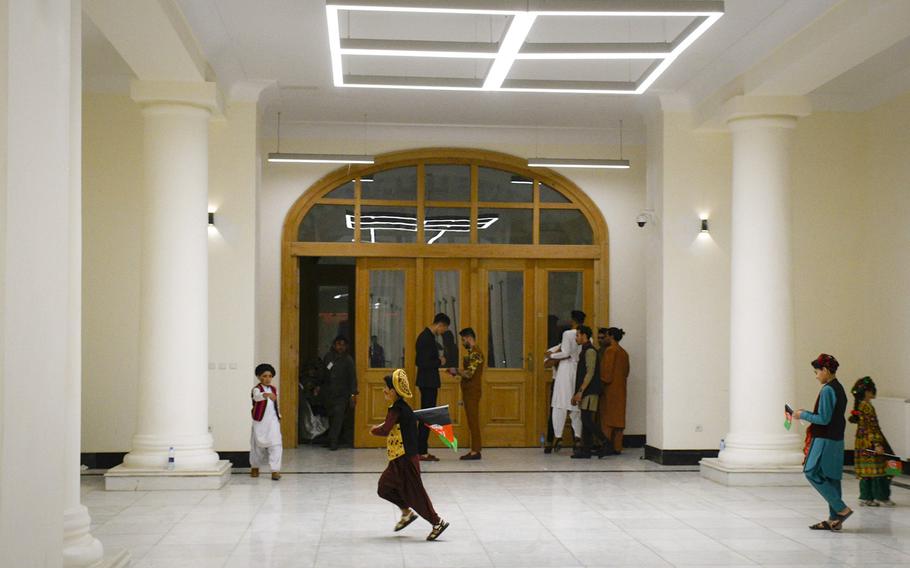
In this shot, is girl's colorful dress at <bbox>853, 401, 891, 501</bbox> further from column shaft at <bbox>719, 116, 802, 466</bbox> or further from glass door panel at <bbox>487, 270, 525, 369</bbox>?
glass door panel at <bbox>487, 270, 525, 369</bbox>

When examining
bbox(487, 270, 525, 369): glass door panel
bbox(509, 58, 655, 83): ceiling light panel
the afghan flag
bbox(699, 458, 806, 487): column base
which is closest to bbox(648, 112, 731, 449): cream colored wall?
bbox(509, 58, 655, 83): ceiling light panel

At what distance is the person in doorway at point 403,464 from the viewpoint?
7898 mm

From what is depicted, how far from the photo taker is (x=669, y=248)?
1270 centimetres

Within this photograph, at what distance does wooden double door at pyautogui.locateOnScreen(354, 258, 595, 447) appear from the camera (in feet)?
48.1

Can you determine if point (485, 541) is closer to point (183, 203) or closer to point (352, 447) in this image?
point (183, 203)

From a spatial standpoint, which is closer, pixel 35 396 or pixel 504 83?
pixel 35 396

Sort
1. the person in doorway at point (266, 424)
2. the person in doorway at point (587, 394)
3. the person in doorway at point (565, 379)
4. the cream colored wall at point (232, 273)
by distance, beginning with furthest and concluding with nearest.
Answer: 1. the person in doorway at point (565, 379)
2. the person in doorway at point (587, 394)
3. the cream colored wall at point (232, 273)
4. the person in doorway at point (266, 424)

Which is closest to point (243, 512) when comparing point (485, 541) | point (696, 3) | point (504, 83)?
point (485, 541)

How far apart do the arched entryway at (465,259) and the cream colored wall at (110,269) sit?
258 cm

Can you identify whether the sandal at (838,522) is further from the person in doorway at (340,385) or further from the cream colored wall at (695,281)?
the person in doorway at (340,385)

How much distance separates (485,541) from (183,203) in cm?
481

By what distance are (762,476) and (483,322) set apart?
193 inches

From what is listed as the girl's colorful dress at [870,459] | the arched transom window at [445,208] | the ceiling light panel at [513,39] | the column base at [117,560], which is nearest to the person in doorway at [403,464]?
the column base at [117,560]

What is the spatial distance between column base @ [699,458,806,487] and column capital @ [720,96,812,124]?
11.8 ft
